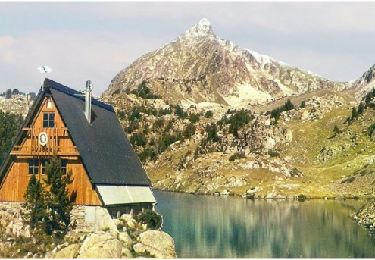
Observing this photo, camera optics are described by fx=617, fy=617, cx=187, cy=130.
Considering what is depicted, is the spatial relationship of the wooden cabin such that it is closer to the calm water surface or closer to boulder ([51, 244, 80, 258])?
the calm water surface

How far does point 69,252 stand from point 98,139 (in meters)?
19.2

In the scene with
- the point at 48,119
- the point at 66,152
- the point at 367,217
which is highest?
the point at 48,119

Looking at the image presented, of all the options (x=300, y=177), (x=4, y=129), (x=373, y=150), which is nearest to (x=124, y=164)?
(x=4, y=129)

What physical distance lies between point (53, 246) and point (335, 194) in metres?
117

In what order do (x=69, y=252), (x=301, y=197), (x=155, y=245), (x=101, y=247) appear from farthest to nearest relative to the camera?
1. (x=301, y=197)
2. (x=155, y=245)
3. (x=69, y=252)
4. (x=101, y=247)

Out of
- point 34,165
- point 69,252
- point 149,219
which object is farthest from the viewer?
point 149,219

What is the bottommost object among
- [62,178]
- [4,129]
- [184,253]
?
[184,253]

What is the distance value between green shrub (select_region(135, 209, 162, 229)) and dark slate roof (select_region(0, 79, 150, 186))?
3954 mm

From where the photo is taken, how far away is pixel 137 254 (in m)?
46.6

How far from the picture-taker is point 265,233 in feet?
247

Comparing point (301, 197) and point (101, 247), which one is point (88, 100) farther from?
point (301, 197)

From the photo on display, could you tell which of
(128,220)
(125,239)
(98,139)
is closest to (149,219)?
(128,220)

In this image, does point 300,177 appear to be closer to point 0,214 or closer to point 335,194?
point 335,194

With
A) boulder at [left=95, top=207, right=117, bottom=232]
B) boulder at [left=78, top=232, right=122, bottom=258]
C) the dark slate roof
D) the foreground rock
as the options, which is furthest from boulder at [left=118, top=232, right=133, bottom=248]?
the foreground rock
